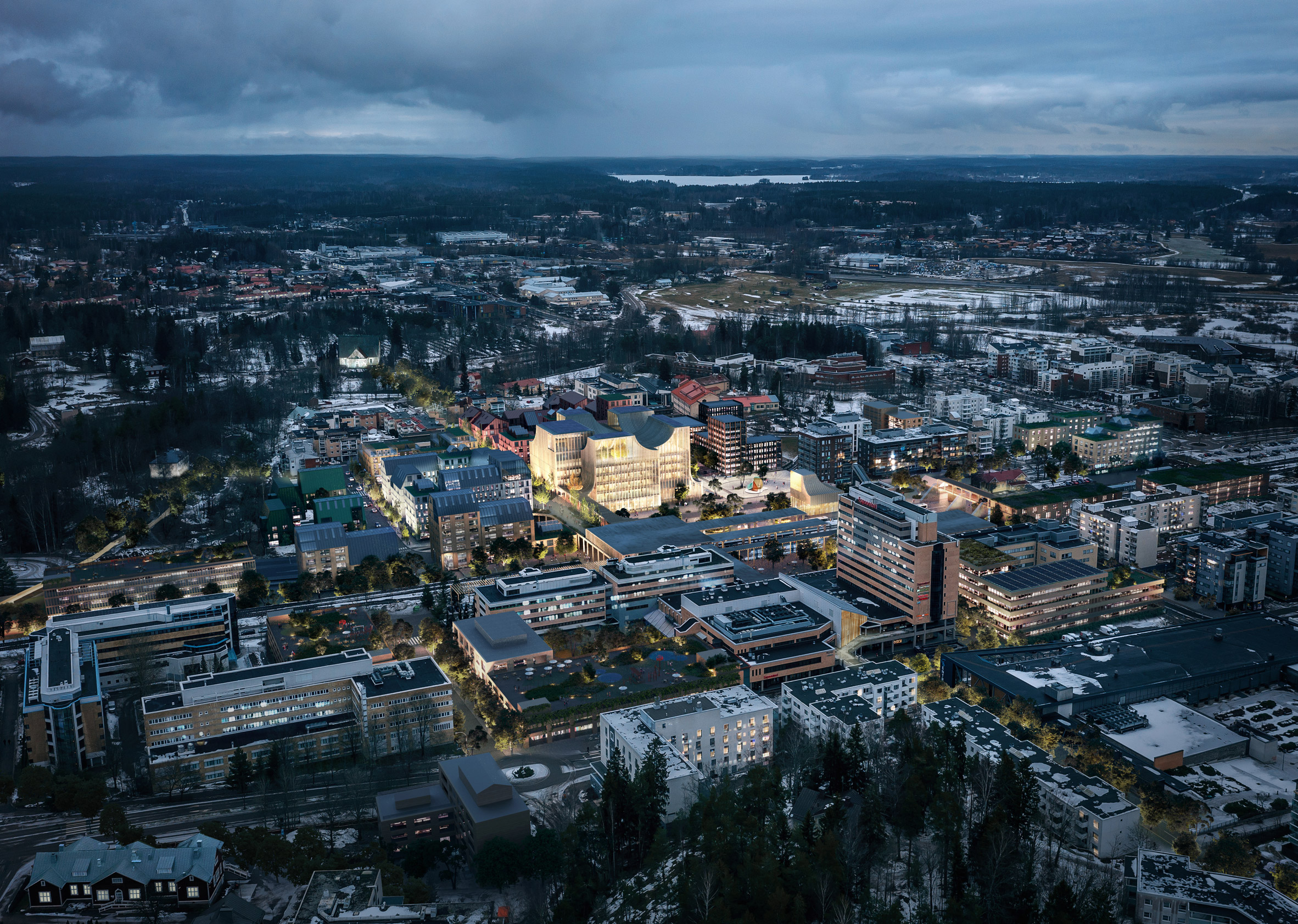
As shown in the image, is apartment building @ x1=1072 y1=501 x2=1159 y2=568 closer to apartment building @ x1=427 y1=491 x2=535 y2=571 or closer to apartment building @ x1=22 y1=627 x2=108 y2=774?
apartment building @ x1=427 y1=491 x2=535 y2=571

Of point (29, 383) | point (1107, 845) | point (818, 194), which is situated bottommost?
point (1107, 845)

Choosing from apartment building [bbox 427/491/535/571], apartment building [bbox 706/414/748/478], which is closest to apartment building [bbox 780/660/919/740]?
apartment building [bbox 427/491/535/571]

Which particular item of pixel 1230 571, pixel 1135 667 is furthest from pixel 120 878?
pixel 1230 571

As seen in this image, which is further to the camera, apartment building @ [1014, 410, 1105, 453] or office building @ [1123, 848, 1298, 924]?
apartment building @ [1014, 410, 1105, 453]

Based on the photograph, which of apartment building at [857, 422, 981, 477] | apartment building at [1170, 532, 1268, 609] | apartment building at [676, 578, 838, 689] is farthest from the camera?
apartment building at [857, 422, 981, 477]

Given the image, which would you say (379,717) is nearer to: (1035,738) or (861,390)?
(1035,738)

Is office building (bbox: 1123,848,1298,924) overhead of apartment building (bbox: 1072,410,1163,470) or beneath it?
beneath

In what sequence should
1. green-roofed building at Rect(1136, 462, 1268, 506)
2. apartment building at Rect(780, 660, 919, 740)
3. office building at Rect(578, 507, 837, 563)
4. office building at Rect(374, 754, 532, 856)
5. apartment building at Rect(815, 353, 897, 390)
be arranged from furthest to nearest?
1. apartment building at Rect(815, 353, 897, 390)
2. green-roofed building at Rect(1136, 462, 1268, 506)
3. office building at Rect(578, 507, 837, 563)
4. apartment building at Rect(780, 660, 919, 740)
5. office building at Rect(374, 754, 532, 856)

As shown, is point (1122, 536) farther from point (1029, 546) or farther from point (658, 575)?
point (658, 575)

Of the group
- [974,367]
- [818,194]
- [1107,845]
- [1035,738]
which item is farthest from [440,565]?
[818,194]
